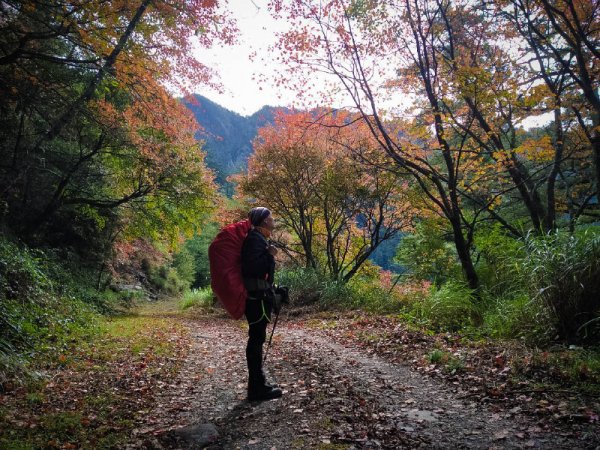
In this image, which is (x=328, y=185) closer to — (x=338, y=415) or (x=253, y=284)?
(x=253, y=284)

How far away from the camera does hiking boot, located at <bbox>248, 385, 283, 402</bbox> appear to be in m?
4.41

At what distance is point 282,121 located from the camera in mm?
15484

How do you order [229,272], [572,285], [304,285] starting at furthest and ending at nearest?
[304,285]
[572,285]
[229,272]

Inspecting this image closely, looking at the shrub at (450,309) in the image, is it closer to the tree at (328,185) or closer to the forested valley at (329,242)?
the forested valley at (329,242)

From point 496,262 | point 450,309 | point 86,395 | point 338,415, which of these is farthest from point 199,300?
point 338,415

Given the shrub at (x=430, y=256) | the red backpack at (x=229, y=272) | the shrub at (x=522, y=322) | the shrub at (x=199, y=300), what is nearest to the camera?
the red backpack at (x=229, y=272)

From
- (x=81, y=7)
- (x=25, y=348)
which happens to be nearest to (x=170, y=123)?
(x=81, y=7)

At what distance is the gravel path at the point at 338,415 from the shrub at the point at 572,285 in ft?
6.17

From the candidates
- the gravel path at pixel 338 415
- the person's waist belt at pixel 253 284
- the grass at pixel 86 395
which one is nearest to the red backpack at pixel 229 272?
the person's waist belt at pixel 253 284

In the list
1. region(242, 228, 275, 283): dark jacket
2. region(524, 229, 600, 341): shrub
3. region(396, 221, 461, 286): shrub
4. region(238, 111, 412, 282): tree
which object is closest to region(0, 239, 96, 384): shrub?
region(242, 228, 275, 283): dark jacket

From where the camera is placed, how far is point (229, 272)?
4395mm

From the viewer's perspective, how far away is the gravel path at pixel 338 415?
311 cm

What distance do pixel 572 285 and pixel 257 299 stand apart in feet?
13.3

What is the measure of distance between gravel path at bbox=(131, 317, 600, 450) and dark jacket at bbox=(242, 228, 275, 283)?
1.50m
